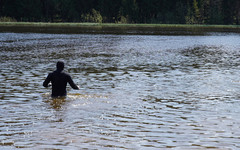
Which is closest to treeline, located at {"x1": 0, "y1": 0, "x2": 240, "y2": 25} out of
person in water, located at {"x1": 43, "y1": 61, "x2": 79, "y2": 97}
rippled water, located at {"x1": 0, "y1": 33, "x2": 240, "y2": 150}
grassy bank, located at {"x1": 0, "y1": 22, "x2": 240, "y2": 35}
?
grassy bank, located at {"x1": 0, "y1": 22, "x2": 240, "y2": 35}

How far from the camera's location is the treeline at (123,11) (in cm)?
14825

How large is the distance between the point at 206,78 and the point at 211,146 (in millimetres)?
13503

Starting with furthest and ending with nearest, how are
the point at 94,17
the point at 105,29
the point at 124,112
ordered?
the point at 94,17
the point at 105,29
the point at 124,112

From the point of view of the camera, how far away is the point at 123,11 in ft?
499

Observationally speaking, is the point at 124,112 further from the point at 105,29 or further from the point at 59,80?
the point at 105,29

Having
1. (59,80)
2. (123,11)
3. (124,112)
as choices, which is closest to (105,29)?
(123,11)

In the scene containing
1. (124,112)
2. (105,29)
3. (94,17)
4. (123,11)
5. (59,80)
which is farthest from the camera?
(123,11)

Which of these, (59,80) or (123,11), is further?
(123,11)

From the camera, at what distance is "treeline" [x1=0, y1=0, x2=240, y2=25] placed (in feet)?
486

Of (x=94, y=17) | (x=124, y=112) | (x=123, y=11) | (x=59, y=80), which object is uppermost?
(x=123, y=11)

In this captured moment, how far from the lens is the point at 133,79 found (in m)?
22.8

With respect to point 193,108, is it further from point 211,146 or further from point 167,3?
point 167,3

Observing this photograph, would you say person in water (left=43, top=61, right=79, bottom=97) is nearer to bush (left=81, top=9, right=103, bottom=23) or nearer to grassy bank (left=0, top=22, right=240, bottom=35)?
grassy bank (left=0, top=22, right=240, bottom=35)

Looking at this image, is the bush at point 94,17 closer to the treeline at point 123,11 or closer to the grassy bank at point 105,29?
the treeline at point 123,11
